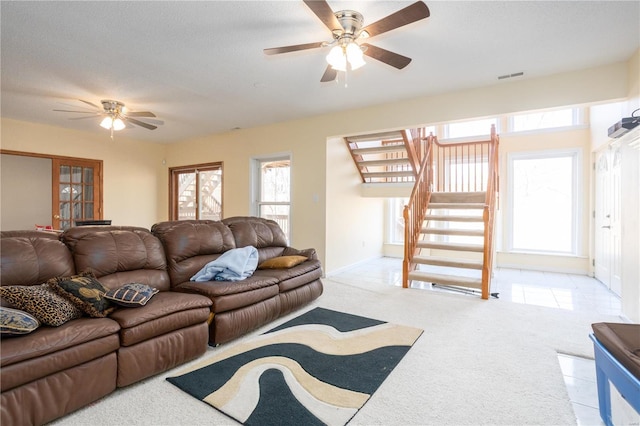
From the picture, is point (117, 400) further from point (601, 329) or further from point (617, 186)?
point (617, 186)

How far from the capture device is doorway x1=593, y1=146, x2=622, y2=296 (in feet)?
13.6

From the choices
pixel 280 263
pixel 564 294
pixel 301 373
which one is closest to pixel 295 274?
pixel 280 263

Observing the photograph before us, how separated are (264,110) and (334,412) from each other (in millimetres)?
4268

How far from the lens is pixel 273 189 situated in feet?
20.0

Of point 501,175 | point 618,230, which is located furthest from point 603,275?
point 501,175

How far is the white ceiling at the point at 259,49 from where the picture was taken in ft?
7.86

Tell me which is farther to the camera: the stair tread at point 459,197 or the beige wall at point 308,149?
the stair tread at point 459,197

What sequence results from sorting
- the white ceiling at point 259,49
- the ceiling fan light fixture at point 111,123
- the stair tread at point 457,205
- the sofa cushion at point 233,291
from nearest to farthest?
the white ceiling at point 259,49 < the sofa cushion at point 233,291 < the ceiling fan light fixture at point 111,123 < the stair tread at point 457,205

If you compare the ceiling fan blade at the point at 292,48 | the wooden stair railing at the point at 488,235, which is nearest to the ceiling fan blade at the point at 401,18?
the ceiling fan blade at the point at 292,48

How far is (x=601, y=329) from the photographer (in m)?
1.73

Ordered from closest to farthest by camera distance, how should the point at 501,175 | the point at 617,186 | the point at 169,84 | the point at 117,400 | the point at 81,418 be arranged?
1. the point at 81,418
2. the point at 117,400
3. the point at 169,84
4. the point at 617,186
5. the point at 501,175

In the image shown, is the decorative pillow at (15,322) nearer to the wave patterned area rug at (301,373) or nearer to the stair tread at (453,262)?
the wave patterned area rug at (301,373)

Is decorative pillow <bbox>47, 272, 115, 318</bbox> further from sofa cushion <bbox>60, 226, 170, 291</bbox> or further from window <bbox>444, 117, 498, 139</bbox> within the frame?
window <bbox>444, 117, 498, 139</bbox>

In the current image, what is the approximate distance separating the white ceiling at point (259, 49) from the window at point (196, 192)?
2472mm
